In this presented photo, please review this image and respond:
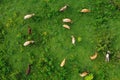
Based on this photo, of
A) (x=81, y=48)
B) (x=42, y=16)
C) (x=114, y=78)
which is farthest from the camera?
(x=42, y=16)

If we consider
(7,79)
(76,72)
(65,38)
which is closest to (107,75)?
(76,72)

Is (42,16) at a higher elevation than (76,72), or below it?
higher

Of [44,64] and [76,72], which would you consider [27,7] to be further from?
[76,72]

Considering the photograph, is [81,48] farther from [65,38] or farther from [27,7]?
[27,7]

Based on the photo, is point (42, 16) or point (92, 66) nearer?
point (92, 66)

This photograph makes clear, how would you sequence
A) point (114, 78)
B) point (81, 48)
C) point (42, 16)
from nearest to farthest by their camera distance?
point (114, 78)
point (81, 48)
point (42, 16)

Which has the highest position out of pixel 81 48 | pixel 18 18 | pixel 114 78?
pixel 18 18
